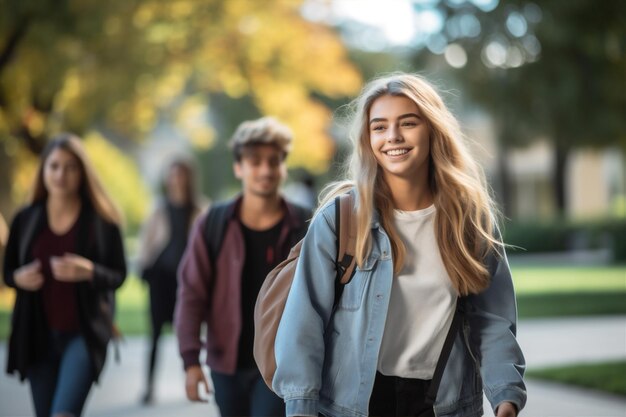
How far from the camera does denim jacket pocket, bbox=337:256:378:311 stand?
3.19m

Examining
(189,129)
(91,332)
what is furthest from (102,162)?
(91,332)

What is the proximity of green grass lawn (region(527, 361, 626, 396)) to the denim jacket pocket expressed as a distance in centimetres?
608

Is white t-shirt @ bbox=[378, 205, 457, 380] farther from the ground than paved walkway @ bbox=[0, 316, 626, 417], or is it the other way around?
white t-shirt @ bbox=[378, 205, 457, 380]

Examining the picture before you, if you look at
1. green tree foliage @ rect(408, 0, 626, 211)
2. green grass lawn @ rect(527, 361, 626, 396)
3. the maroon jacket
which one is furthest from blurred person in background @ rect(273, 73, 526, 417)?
green tree foliage @ rect(408, 0, 626, 211)

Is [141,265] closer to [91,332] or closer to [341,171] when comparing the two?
[91,332]

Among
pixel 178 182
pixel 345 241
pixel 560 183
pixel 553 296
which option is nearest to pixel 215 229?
pixel 345 241

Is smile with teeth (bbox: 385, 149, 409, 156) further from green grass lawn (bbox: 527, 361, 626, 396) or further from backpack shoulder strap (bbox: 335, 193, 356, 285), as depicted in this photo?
green grass lawn (bbox: 527, 361, 626, 396)

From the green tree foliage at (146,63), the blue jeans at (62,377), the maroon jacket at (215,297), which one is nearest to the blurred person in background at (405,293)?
the maroon jacket at (215,297)

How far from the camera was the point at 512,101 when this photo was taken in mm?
20984

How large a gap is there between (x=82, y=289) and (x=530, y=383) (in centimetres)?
548

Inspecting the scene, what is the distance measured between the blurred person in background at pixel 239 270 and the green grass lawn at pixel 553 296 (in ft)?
28.4

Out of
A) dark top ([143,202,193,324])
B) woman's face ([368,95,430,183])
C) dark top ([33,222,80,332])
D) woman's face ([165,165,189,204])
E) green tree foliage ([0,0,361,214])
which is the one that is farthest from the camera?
green tree foliage ([0,0,361,214])

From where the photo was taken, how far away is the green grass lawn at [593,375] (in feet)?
29.5

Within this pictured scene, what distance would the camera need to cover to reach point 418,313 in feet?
10.6
